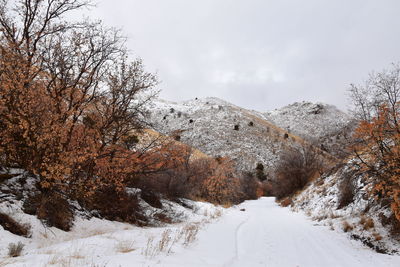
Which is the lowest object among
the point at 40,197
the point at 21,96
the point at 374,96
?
the point at 40,197

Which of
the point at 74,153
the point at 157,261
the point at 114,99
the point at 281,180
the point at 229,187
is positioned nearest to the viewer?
the point at 157,261

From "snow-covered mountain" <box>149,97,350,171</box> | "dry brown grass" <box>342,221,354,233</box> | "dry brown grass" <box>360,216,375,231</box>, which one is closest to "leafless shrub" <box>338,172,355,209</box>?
"dry brown grass" <box>342,221,354,233</box>

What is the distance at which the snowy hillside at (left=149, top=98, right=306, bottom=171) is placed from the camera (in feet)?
151

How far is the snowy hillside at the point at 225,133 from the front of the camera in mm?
46000

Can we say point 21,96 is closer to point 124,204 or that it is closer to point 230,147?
point 124,204

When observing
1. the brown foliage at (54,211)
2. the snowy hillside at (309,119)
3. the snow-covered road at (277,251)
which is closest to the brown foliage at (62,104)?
the brown foliage at (54,211)

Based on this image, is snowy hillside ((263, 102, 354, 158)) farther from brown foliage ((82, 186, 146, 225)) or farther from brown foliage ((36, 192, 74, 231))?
brown foliage ((36, 192, 74, 231))

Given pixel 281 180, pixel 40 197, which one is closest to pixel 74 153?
pixel 40 197

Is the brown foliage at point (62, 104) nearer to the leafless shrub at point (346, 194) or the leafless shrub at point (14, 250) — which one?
the leafless shrub at point (14, 250)

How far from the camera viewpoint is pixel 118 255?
5.22 meters

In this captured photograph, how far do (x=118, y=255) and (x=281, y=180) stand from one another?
25.4 meters

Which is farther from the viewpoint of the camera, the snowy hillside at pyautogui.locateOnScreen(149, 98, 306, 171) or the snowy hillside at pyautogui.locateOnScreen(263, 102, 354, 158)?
the snowy hillside at pyautogui.locateOnScreen(263, 102, 354, 158)

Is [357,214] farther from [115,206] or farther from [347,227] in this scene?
[115,206]

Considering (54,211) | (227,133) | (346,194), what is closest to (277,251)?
(346,194)
